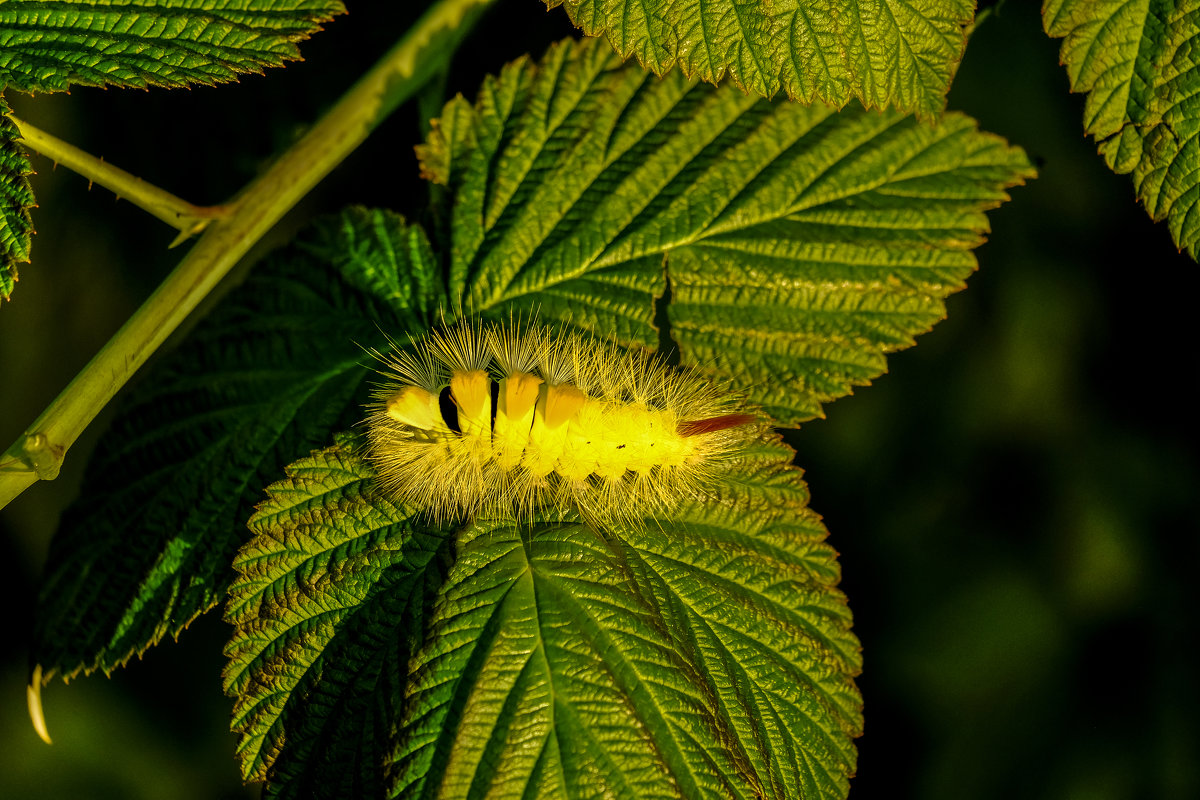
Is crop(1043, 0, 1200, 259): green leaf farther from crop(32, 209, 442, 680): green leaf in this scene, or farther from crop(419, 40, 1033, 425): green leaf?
crop(32, 209, 442, 680): green leaf

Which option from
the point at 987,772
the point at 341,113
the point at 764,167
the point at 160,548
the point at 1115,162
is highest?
the point at 341,113

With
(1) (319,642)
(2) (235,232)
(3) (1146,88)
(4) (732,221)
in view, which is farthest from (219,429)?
(3) (1146,88)

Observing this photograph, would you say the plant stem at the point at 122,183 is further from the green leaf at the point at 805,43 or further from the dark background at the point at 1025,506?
the dark background at the point at 1025,506

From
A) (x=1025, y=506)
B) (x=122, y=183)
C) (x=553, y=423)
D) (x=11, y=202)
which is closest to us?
(x=11, y=202)

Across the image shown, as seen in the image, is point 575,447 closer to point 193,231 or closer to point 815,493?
point 193,231

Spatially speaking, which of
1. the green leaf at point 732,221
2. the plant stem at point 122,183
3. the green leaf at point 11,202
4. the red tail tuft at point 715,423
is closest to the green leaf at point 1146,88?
the green leaf at point 732,221

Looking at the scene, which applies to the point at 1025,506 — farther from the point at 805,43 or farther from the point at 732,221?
the point at 805,43

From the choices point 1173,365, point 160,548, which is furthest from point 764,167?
point 1173,365
